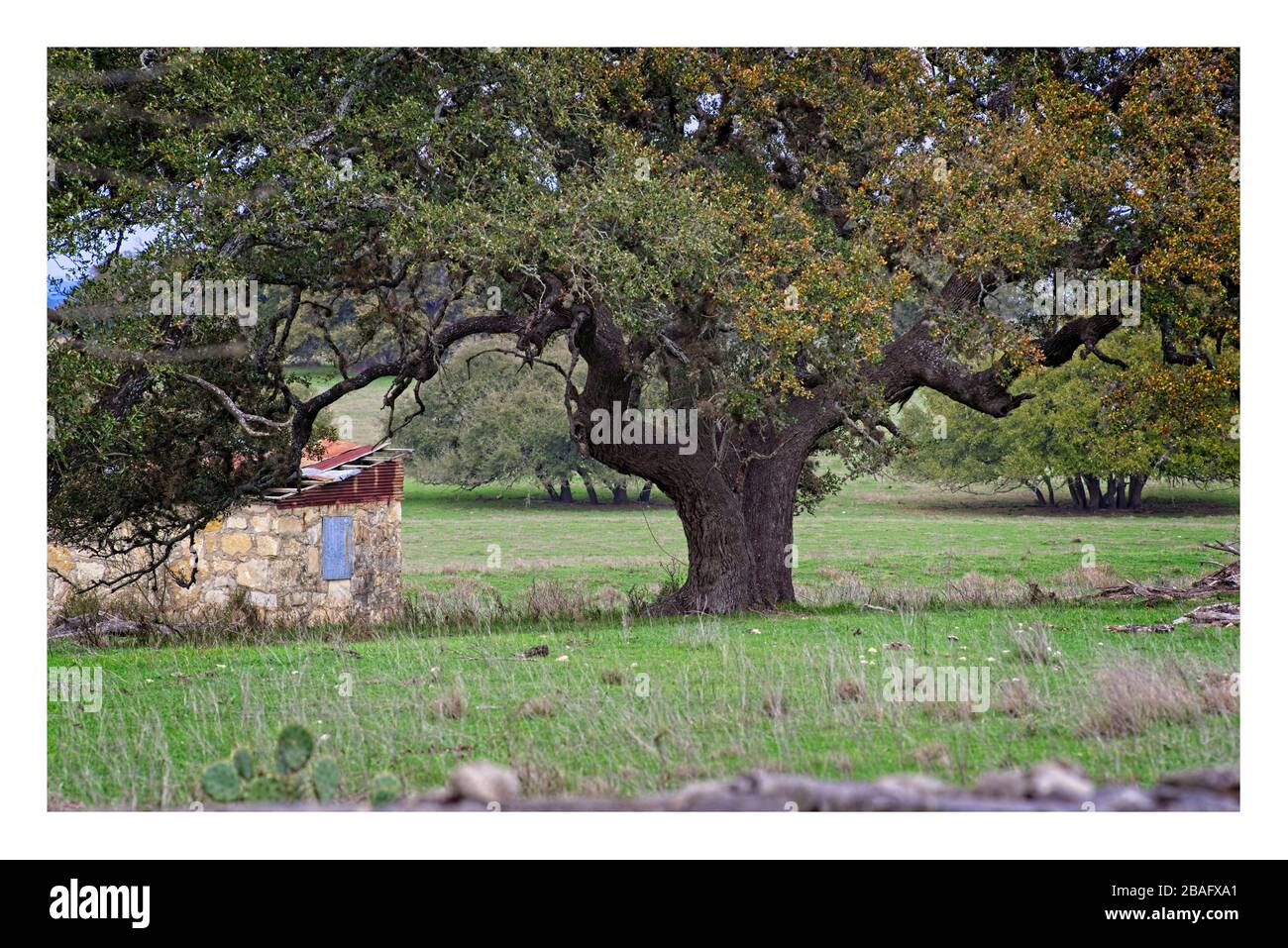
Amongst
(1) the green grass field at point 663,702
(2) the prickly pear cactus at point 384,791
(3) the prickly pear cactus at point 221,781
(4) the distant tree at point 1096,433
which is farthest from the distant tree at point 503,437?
(3) the prickly pear cactus at point 221,781

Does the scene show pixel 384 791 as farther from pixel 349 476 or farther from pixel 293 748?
pixel 349 476

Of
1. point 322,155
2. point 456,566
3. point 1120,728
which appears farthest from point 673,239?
point 456,566

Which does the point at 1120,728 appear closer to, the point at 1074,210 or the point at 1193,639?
the point at 1193,639

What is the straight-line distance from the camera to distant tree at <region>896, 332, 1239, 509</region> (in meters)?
16.2

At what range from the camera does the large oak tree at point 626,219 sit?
1360 cm

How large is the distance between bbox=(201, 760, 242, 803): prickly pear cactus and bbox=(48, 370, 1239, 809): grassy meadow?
96 centimetres

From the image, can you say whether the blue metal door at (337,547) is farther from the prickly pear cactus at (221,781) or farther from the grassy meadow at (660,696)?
the prickly pear cactus at (221,781)

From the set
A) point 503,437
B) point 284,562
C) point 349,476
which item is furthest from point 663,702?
point 503,437

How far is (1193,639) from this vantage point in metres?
13.7

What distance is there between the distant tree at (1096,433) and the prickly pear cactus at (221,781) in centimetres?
1310

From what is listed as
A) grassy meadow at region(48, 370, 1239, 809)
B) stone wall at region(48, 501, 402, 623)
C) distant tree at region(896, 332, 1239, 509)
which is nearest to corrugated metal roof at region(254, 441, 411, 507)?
stone wall at region(48, 501, 402, 623)

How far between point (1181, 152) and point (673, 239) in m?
6.77

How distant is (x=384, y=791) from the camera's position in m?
8.02

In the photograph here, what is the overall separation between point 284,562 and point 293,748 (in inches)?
631
